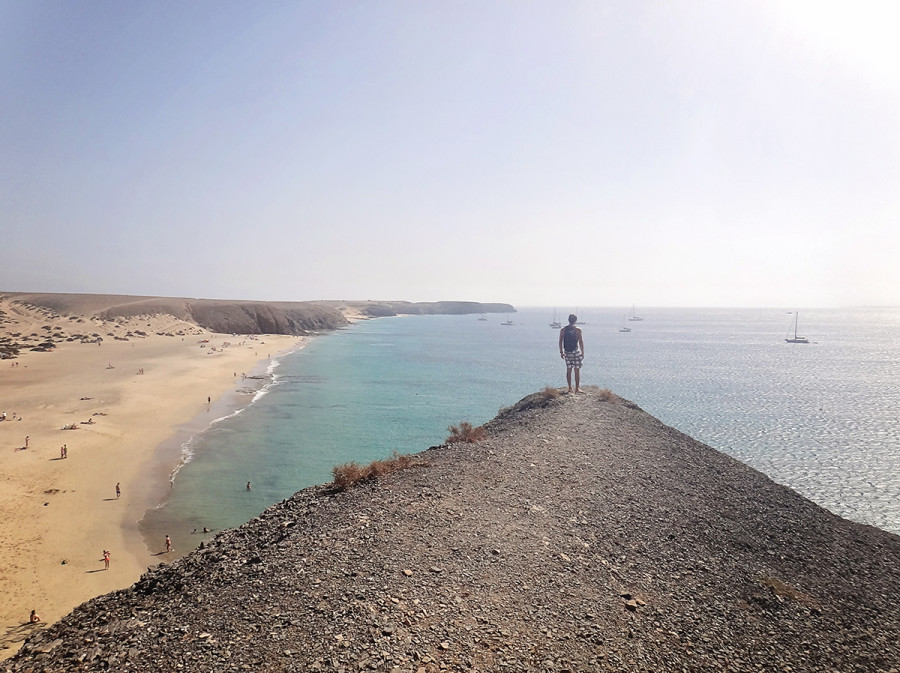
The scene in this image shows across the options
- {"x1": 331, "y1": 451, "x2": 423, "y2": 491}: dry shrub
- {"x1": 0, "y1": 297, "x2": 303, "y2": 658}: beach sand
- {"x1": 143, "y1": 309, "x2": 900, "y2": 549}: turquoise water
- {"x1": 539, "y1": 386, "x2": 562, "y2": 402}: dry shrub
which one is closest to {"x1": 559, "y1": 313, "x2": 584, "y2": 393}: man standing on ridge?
{"x1": 539, "y1": 386, "x2": 562, "y2": 402}: dry shrub

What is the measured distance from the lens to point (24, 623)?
39.6ft

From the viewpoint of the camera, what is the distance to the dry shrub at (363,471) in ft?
40.5

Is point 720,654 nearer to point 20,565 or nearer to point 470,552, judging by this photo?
point 470,552

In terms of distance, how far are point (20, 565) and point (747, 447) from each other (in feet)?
114

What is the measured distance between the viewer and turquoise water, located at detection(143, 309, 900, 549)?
21.8 meters

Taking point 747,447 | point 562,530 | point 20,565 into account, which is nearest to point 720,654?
point 562,530

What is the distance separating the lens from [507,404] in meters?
40.1

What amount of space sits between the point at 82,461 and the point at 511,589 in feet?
86.0

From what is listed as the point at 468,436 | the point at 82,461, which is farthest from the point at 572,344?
the point at 82,461

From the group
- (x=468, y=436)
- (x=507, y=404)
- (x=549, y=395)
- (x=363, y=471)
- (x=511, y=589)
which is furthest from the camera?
(x=507, y=404)

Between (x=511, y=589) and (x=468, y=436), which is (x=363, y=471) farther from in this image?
(x=511, y=589)

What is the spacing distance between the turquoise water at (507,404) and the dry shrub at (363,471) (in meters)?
8.76

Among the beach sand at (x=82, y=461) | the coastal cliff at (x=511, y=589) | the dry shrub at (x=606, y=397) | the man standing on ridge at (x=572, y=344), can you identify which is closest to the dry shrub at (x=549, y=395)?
the man standing on ridge at (x=572, y=344)

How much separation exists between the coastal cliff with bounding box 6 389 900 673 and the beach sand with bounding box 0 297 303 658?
738 cm
